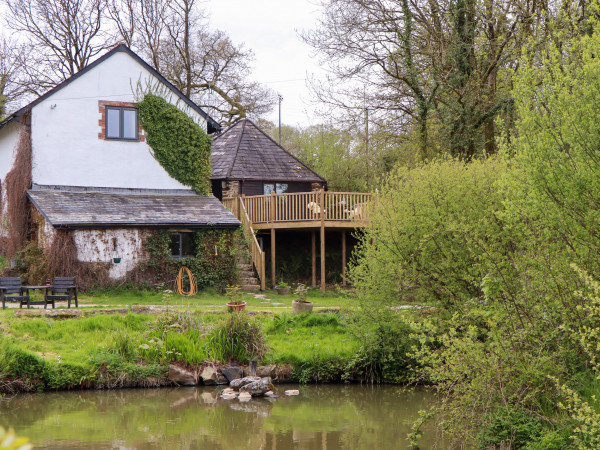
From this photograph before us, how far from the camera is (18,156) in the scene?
22422 millimetres

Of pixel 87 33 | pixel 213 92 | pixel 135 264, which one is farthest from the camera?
pixel 213 92

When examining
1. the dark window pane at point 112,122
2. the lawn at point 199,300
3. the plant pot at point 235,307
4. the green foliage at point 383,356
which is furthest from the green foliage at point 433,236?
the dark window pane at point 112,122

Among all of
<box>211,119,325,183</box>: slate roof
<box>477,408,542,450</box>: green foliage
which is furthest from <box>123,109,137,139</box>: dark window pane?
<box>477,408,542,450</box>: green foliage

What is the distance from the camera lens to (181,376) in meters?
13.7

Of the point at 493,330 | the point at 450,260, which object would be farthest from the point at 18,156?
the point at 493,330

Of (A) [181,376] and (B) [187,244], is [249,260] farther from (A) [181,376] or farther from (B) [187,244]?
(A) [181,376]

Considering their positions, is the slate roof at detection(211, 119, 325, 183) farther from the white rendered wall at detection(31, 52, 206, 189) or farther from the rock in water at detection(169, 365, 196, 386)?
the rock in water at detection(169, 365, 196, 386)

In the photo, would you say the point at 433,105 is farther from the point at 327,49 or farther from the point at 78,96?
the point at 78,96

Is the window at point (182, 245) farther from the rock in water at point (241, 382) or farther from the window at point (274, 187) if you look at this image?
the rock in water at point (241, 382)

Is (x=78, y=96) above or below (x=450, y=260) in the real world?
above

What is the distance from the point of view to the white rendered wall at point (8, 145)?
2312 centimetres

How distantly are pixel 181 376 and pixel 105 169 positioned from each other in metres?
11.6

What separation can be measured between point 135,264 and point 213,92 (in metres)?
18.2

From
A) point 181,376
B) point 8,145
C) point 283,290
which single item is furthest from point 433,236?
point 8,145
